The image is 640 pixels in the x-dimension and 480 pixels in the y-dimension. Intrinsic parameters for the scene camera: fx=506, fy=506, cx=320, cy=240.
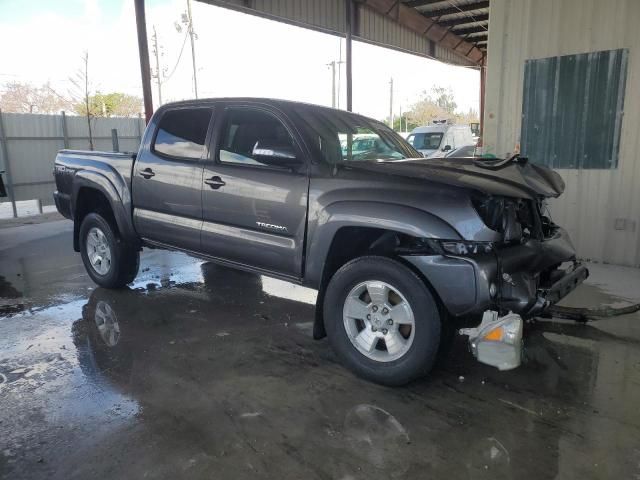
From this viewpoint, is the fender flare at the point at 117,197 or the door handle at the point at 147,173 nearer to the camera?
the door handle at the point at 147,173

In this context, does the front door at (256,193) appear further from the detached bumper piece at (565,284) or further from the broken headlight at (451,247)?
the detached bumper piece at (565,284)

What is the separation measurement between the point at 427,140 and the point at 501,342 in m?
15.2

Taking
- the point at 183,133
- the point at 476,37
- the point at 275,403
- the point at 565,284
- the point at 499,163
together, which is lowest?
the point at 275,403

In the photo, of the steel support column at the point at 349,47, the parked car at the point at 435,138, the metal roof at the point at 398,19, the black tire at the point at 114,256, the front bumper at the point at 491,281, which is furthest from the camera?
the parked car at the point at 435,138

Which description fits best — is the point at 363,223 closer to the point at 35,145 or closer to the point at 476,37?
the point at 35,145

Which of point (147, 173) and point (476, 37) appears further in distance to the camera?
point (476, 37)

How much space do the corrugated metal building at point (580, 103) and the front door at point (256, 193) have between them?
4.16m

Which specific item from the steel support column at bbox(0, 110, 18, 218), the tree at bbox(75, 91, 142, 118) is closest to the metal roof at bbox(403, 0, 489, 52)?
the steel support column at bbox(0, 110, 18, 218)

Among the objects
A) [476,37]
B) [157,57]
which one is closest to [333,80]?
[157,57]

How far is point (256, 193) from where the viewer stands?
12.8 feet

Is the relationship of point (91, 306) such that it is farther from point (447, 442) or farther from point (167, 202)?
point (447, 442)

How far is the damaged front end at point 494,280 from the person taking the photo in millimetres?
2949

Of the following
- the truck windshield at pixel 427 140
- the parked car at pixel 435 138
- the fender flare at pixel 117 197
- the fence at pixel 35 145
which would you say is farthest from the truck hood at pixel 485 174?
the truck windshield at pixel 427 140

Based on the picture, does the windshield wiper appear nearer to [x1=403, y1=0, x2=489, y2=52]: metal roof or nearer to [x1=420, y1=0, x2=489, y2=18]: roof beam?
[x1=403, y1=0, x2=489, y2=52]: metal roof
